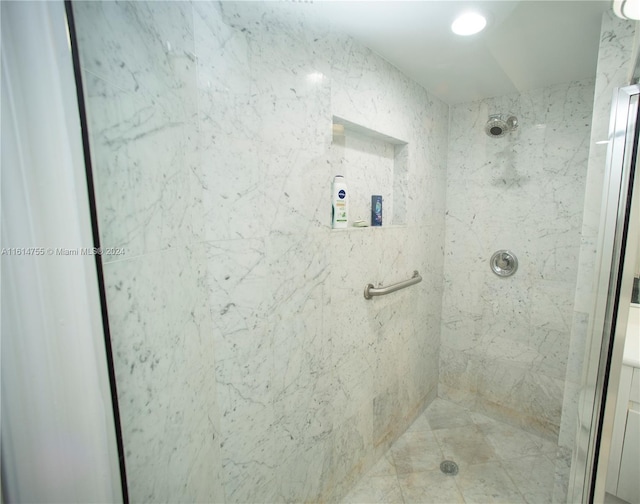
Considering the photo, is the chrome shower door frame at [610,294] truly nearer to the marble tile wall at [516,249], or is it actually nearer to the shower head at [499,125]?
the shower head at [499,125]

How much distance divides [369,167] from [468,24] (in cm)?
70

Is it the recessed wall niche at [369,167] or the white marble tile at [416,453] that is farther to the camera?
the white marble tile at [416,453]

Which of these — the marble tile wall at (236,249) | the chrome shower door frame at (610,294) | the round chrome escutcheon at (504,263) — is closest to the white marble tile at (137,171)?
the marble tile wall at (236,249)

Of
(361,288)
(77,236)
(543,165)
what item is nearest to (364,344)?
(361,288)

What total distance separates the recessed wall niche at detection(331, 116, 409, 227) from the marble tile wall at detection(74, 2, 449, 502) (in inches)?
2.5

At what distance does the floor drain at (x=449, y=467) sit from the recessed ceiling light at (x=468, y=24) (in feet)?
7.17

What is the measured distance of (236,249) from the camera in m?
0.86

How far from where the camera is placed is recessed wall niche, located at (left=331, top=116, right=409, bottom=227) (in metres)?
1.40

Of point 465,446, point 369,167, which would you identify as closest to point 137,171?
point 369,167

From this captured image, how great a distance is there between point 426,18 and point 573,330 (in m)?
1.42

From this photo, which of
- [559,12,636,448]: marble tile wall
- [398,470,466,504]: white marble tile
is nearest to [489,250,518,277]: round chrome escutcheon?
[559,12,636,448]: marble tile wall

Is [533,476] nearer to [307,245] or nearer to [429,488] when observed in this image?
[429,488]

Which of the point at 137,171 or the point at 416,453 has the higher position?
the point at 137,171

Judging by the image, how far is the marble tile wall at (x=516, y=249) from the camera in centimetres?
173
